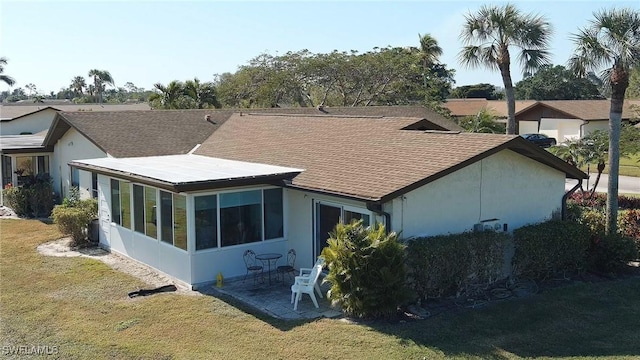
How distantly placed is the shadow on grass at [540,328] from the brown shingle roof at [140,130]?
41.8 ft

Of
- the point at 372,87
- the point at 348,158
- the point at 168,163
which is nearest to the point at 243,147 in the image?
the point at 168,163

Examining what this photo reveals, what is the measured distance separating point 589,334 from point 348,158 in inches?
267

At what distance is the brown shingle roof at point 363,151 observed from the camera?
1294 centimetres

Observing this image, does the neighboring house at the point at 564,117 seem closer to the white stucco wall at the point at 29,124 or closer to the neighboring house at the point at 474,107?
the neighboring house at the point at 474,107

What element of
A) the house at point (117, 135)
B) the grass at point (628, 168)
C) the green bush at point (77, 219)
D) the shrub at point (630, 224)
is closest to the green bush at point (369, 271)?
the house at point (117, 135)

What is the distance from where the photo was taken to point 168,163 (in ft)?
59.6

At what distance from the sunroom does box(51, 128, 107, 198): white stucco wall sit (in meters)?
5.29

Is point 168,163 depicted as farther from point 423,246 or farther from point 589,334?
point 589,334

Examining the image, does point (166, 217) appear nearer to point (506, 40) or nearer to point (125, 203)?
point (125, 203)

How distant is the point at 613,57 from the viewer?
15.8 metres

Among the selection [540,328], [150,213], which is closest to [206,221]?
[150,213]

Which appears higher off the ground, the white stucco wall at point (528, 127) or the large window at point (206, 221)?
the white stucco wall at point (528, 127)

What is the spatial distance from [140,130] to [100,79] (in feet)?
340

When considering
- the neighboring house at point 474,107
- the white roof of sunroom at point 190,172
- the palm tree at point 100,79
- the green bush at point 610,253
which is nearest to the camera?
the white roof of sunroom at point 190,172
